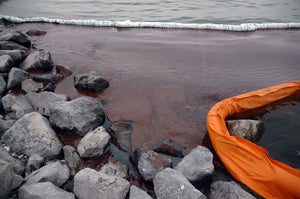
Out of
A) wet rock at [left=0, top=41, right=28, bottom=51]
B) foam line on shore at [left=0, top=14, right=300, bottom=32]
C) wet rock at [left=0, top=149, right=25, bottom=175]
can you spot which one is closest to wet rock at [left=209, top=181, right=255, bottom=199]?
wet rock at [left=0, top=149, right=25, bottom=175]

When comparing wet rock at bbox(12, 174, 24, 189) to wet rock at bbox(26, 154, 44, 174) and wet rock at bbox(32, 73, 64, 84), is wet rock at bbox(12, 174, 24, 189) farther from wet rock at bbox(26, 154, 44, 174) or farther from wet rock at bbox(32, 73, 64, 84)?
wet rock at bbox(32, 73, 64, 84)

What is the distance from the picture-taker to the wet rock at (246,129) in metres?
3.03

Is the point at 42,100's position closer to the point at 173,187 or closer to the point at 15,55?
the point at 15,55

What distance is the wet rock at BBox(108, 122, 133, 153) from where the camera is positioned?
116 inches

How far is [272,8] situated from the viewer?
1189 cm

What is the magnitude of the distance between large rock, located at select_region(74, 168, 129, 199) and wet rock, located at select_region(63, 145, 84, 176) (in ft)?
1.43

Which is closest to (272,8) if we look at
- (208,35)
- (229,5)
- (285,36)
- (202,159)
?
(229,5)

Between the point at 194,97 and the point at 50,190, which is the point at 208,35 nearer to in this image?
the point at 194,97

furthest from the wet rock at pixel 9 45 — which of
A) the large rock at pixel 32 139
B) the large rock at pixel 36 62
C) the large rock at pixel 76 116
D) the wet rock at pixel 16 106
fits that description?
the large rock at pixel 32 139

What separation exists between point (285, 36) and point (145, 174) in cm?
853

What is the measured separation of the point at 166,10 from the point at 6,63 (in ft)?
32.0

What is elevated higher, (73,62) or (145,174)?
(73,62)

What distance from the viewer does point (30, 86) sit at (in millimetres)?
4137

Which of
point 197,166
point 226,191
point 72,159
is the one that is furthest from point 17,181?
point 226,191
